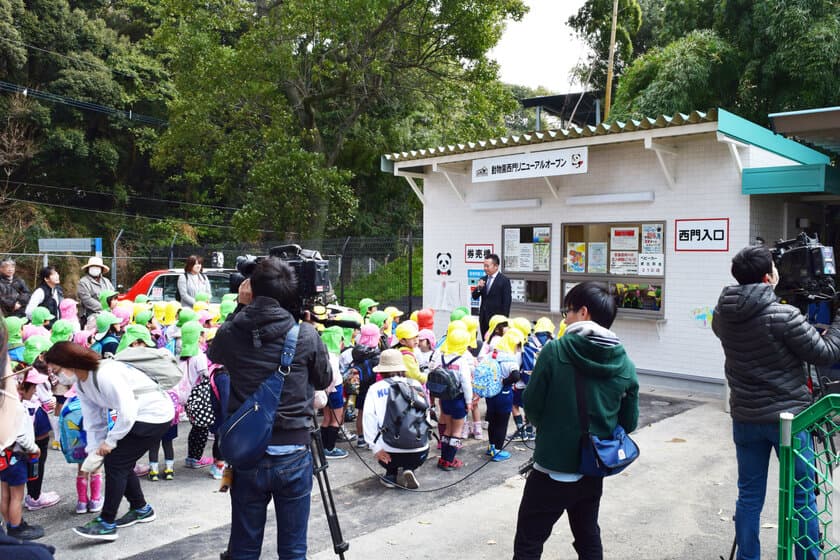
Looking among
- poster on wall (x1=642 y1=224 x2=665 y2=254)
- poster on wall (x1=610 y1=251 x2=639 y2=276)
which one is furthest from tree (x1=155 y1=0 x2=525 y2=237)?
poster on wall (x1=642 y1=224 x2=665 y2=254)

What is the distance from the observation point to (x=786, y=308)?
3.61 m


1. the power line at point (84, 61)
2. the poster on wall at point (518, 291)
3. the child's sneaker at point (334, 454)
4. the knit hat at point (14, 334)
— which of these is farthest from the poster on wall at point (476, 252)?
the power line at point (84, 61)

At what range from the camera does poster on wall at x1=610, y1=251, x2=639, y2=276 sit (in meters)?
9.84

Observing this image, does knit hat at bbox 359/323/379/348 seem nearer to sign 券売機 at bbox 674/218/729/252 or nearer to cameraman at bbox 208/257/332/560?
cameraman at bbox 208/257/332/560

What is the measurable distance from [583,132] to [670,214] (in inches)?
65.6

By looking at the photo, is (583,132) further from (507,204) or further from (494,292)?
(494,292)

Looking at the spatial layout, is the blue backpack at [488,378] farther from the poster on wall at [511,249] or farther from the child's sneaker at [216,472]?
the poster on wall at [511,249]

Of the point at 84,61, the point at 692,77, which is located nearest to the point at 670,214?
the point at 692,77

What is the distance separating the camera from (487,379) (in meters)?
6.03

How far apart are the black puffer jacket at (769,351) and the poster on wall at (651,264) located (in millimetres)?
5895

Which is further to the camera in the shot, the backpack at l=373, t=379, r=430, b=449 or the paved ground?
the backpack at l=373, t=379, r=430, b=449

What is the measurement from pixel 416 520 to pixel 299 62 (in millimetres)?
15683

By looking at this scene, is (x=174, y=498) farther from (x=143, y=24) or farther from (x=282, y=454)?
(x=143, y=24)

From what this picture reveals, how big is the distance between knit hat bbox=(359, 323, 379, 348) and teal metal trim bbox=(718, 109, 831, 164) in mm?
4909
